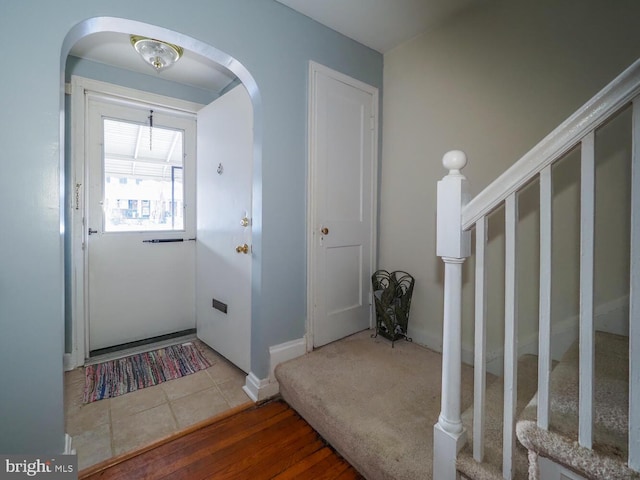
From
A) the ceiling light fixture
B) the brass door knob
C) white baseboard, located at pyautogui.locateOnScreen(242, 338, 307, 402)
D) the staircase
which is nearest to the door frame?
the ceiling light fixture

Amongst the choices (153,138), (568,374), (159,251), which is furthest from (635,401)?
(153,138)

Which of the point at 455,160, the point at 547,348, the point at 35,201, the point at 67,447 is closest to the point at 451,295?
the point at 547,348

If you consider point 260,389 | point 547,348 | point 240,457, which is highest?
point 547,348

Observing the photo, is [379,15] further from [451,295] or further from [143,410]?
[143,410]

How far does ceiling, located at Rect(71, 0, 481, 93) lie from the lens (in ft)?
6.16

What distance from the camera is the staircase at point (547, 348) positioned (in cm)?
64

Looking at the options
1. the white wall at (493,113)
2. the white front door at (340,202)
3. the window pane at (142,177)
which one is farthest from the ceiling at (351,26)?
the window pane at (142,177)

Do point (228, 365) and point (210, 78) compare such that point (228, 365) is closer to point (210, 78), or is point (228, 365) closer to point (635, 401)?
point (635, 401)

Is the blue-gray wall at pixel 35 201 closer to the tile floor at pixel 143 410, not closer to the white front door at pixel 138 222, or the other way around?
the tile floor at pixel 143 410

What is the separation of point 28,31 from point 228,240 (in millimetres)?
1428

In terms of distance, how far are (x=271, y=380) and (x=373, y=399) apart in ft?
2.23

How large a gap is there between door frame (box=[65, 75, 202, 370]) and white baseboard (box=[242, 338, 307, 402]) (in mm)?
1425

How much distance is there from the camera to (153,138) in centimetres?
276

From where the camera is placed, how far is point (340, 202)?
221 centimetres
